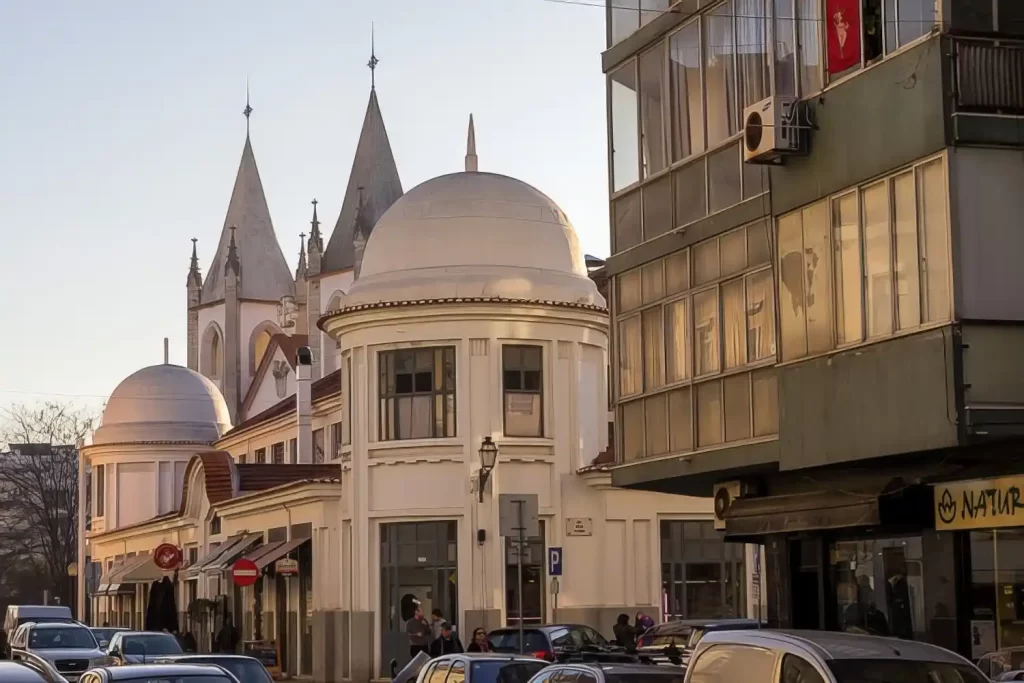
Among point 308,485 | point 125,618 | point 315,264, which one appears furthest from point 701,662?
point 315,264

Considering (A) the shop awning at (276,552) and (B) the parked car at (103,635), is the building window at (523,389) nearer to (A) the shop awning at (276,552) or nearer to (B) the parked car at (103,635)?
(A) the shop awning at (276,552)

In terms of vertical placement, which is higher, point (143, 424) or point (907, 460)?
point (143, 424)

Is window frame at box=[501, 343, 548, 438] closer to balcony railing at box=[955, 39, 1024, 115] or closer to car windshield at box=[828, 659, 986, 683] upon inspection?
balcony railing at box=[955, 39, 1024, 115]

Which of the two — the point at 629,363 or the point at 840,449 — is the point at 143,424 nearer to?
the point at 629,363

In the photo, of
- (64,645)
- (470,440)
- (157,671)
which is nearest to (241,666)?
(157,671)

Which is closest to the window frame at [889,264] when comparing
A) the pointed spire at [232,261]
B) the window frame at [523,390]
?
the window frame at [523,390]

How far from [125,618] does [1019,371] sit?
5774cm

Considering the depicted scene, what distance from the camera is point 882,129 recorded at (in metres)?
20.2

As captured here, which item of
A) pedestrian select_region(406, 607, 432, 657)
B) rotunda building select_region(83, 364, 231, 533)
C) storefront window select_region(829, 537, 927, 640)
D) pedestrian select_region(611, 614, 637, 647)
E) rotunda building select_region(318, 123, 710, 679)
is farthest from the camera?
rotunda building select_region(83, 364, 231, 533)

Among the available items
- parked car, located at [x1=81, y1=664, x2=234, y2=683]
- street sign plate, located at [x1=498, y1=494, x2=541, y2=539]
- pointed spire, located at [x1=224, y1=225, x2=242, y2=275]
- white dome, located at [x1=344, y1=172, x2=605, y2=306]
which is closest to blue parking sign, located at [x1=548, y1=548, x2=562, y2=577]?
street sign plate, located at [x1=498, y1=494, x2=541, y2=539]

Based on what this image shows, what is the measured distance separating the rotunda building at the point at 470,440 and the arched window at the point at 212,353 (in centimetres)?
7542

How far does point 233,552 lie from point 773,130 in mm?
29783

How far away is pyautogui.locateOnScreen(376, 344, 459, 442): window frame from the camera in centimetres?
4000

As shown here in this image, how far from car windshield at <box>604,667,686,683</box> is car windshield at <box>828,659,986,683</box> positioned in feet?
9.77
